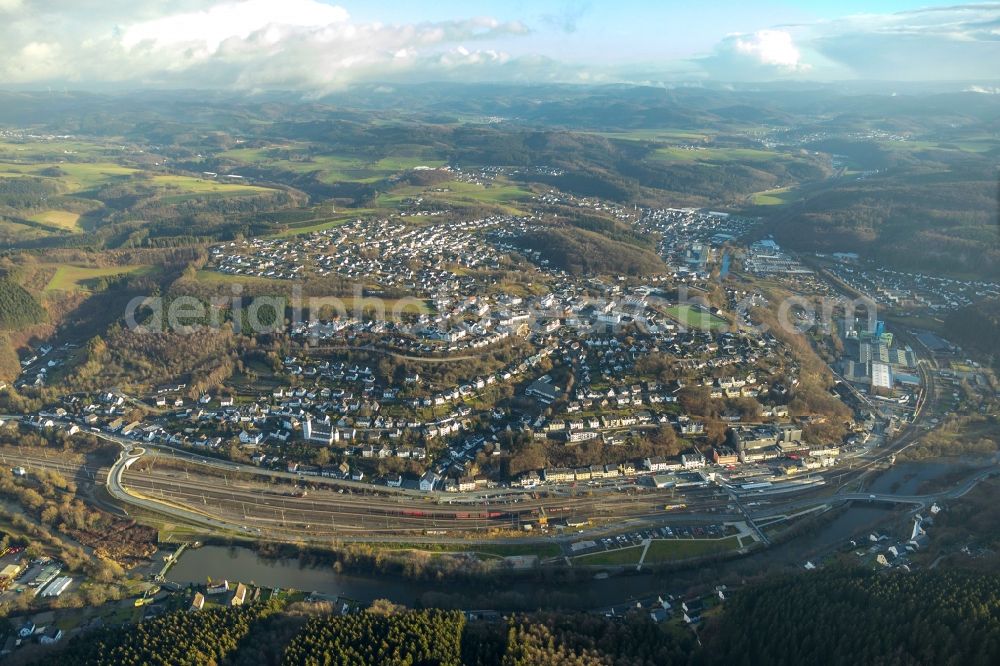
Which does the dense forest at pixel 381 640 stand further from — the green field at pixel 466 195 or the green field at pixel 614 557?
the green field at pixel 466 195

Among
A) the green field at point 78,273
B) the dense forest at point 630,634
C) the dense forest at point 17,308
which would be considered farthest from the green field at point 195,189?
the dense forest at point 630,634

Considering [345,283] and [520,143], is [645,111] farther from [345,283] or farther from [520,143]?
[345,283]

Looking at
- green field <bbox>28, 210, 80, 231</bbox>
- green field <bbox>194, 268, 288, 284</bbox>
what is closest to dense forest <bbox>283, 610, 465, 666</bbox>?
green field <bbox>194, 268, 288, 284</bbox>

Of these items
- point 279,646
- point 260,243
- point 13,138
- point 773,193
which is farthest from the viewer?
point 13,138

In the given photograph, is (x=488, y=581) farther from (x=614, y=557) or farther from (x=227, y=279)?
(x=227, y=279)

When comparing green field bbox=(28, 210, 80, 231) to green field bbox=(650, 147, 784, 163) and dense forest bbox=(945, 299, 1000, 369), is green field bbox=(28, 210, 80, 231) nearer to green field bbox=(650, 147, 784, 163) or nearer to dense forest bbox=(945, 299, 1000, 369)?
green field bbox=(650, 147, 784, 163)

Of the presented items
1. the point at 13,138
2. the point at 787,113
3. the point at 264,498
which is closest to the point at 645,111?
the point at 787,113
